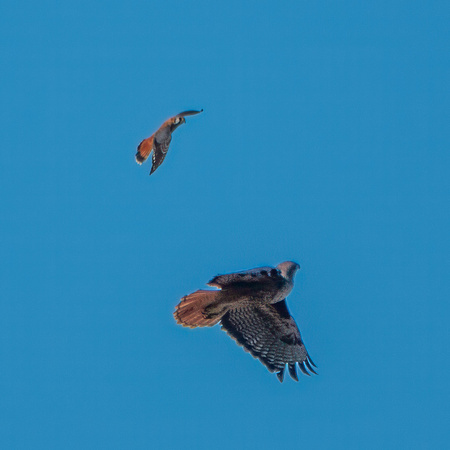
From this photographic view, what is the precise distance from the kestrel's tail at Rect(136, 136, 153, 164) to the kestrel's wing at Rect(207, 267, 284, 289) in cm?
252

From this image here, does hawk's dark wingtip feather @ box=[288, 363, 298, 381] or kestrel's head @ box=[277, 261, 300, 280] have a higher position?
kestrel's head @ box=[277, 261, 300, 280]

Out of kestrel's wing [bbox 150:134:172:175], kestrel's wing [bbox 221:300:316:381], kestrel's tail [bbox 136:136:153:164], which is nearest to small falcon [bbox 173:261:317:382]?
kestrel's wing [bbox 221:300:316:381]

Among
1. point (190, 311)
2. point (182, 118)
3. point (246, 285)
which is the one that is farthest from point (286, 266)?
point (182, 118)

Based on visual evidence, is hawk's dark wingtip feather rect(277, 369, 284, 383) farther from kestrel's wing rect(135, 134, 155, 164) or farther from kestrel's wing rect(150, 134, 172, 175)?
kestrel's wing rect(135, 134, 155, 164)

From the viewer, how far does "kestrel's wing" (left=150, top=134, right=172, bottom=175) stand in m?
11.8

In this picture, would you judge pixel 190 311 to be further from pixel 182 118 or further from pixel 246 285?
pixel 182 118

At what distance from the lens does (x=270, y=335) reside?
1212 cm

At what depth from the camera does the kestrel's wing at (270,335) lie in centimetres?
1194

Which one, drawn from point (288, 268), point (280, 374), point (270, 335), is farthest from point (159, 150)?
point (280, 374)

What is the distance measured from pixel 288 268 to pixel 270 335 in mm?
1514

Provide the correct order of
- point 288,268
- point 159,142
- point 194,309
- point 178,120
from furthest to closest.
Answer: point 159,142
point 178,120
point 194,309
point 288,268

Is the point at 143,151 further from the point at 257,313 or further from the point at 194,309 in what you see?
the point at 257,313

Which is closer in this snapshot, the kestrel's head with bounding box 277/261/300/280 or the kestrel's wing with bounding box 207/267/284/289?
the kestrel's wing with bounding box 207/267/284/289

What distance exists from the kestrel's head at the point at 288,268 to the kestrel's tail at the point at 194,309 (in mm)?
965
